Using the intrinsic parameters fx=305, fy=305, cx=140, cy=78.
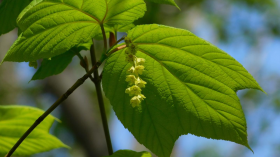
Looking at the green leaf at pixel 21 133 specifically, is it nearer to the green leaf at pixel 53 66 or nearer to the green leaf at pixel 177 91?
the green leaf at pixel 53 66

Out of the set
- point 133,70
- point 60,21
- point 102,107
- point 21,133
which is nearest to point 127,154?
point 102,107

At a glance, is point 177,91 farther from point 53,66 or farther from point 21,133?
point 21,133

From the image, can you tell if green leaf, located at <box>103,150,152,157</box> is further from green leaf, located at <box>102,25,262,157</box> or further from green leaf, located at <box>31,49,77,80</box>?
green leaf, located at <box>31,49,77,80</box>

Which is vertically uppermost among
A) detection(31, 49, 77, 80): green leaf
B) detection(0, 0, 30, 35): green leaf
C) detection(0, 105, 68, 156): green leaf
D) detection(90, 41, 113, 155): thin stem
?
detection(0, 0, 30, 35): green leaf

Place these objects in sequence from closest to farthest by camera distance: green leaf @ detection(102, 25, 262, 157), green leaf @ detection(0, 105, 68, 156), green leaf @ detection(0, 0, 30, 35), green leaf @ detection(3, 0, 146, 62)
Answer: green leaf @ detection(3, 0, 146, 62), green leaf @ detection(102, 25, 262, 157), green leaf @ detection(0, 0, 30, 35), green leaf @ detection(0, 105, 68, 156)

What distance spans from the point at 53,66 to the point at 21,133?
0.37 meters

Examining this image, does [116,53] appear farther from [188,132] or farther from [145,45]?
[188,132]

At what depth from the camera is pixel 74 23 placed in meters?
0.79

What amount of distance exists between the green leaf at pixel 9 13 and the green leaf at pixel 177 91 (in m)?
0.36

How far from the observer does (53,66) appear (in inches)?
40.4

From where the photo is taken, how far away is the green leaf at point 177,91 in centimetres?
82

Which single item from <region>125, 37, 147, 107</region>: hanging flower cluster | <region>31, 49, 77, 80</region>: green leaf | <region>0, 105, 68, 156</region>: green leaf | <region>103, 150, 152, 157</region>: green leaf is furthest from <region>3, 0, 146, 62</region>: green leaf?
<region>0, 105, 68, 156</region>: green leaf

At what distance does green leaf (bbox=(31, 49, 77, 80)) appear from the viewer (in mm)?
1019

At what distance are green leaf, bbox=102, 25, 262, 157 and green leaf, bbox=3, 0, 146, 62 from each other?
8cm
